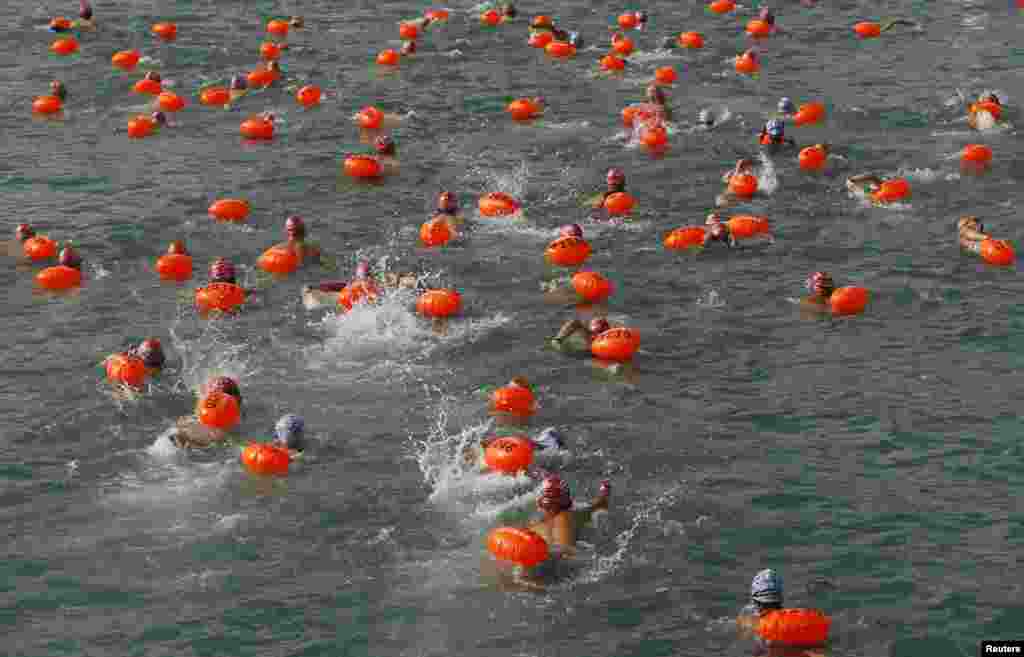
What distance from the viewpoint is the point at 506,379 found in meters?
24.9

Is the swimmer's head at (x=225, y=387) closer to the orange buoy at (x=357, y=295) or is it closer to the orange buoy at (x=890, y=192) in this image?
the orange buoy at (x=357, y=295)

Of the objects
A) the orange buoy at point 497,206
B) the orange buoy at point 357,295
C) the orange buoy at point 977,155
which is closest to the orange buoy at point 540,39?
the orange buoy at point 497,206

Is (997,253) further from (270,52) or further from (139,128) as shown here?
(270,52)

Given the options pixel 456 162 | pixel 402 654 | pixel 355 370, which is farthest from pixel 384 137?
pixel 402 654

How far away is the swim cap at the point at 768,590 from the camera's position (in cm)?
1758

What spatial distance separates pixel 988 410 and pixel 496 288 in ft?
33.7

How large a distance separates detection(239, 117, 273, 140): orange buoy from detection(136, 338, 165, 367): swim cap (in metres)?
14.1

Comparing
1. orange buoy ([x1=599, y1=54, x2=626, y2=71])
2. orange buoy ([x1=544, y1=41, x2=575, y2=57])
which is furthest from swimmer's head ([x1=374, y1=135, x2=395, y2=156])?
orange buoy ([x1=544, y1=41, x2=575, y2=57])

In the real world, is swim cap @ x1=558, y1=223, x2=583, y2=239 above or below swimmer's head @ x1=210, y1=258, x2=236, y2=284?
below

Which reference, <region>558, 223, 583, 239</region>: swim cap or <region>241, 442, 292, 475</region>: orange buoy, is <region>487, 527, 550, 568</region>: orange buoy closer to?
<region>241, 442, 292, 475</region>: orange buoy

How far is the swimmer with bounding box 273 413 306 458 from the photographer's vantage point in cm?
2216

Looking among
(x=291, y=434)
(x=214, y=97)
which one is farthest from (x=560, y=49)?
(x=291, y=434)

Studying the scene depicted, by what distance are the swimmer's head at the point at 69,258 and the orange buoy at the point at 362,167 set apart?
794 cm

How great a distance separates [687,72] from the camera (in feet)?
144
